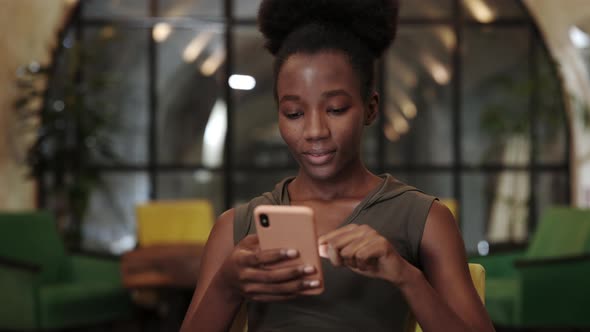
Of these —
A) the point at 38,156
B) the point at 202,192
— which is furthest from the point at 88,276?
the point at 202,192

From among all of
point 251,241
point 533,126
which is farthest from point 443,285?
point 533,126

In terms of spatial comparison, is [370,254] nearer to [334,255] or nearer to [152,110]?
[334,255]

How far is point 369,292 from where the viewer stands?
4.92ft

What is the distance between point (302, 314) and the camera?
1509 millimetres

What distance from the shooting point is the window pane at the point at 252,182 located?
343 inches

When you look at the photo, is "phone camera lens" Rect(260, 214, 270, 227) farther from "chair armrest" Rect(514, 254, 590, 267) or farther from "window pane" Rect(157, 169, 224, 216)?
"window pane" Rect(157, 169, 224, 216)

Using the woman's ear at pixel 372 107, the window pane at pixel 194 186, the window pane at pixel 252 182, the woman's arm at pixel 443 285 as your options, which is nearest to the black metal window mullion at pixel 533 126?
the window pane at pixel 252 182

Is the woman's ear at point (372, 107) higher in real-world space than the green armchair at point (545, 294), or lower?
higher

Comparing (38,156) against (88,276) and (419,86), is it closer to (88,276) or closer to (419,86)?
(88,276)

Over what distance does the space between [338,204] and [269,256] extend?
0.91 ft

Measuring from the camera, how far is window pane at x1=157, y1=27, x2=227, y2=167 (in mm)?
8648

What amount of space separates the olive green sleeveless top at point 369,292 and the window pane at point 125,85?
7.29 meters

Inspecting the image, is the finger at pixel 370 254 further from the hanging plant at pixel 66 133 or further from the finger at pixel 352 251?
the hanging plant at pixel 66 133

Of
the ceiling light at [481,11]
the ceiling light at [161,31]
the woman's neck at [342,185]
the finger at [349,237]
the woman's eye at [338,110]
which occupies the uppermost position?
the ceiling light at [481,11]
